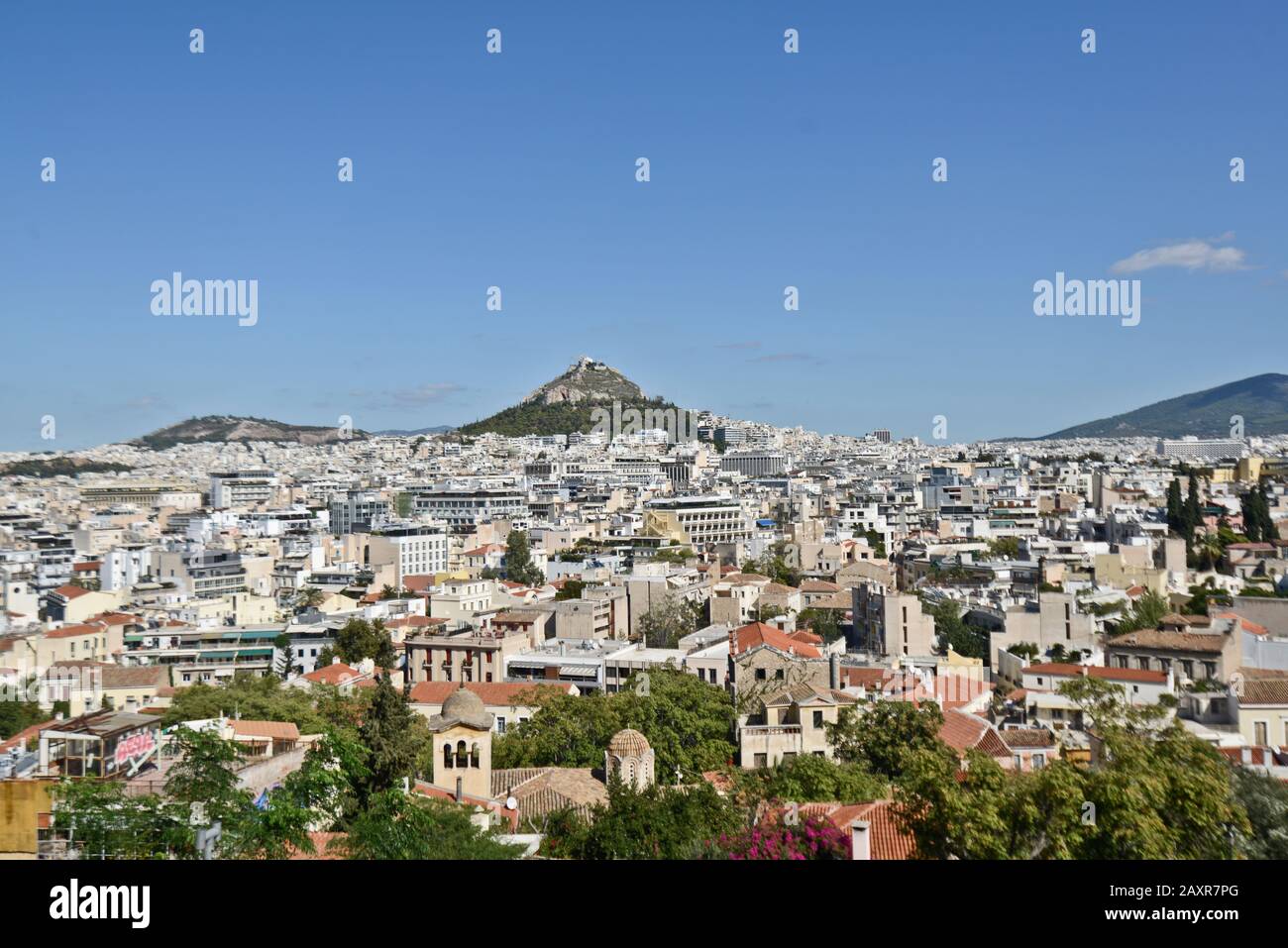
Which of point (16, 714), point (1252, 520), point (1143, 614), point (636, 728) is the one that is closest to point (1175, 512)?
point (1252, 520)

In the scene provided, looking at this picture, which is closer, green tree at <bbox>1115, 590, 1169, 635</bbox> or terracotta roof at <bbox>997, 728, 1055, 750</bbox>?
terracotta roof at <bbox>997, 728, 1055, 750</bbox>

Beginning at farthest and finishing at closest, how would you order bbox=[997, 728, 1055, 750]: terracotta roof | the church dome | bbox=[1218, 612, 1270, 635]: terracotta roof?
bbox=[1218, 612, 1270, 635]: terracotta roof
bbox=[997, 728, 1055, 750]: terracotta roof
the church dome

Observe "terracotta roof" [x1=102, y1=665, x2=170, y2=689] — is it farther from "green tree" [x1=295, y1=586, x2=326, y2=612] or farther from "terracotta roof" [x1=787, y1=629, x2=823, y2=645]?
"terracotta roof" [x1=787, y1=629, x2=823, y2=645]

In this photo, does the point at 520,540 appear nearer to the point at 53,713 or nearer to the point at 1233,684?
the point at 53,713

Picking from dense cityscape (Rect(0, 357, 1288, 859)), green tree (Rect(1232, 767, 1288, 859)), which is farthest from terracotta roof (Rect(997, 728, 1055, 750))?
green tree (Rect(1232, 767, 1288, 859))

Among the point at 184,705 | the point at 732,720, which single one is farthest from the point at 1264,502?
the point at 184,705

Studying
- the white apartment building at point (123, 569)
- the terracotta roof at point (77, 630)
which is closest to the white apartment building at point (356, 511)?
the white apartment building at point (123, 569)

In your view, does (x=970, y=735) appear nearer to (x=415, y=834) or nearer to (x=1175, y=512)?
(x=415, y=834)
